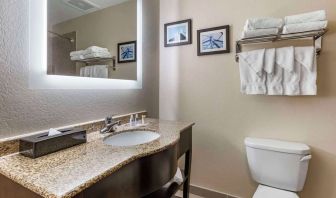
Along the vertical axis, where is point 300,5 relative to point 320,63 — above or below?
above

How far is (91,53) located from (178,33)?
0.91 m

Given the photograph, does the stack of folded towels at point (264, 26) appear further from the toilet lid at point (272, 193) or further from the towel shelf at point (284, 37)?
the toilet lid at point (272, 193)

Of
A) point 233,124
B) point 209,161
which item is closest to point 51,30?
point 233,124

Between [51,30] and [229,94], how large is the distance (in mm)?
1383

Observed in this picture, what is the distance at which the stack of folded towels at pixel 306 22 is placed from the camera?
1201 mm

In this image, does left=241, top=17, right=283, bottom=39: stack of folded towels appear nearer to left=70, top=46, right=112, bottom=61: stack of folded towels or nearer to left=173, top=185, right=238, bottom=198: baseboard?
left=70, top=46, right=112, bottom=61: stack of folded towels

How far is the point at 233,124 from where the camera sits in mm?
1654

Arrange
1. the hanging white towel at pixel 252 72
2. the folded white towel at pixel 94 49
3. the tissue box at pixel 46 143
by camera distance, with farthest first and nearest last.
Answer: the hanging white towel at pixel 252 72, the folded white towel at pixel 94 49, the tissue box at pixel 46 143

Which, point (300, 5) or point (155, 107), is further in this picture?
point (155, 107)

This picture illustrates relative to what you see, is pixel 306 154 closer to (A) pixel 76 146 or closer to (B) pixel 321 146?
(B) pixel 321 146

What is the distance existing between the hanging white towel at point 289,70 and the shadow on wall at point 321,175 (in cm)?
47

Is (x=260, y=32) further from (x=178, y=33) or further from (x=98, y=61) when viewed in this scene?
(x=98, y=61)

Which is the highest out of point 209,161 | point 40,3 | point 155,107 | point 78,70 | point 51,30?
point 40,3

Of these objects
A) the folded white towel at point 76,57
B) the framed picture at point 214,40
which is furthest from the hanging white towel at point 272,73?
the folded white towel at point 76,57
